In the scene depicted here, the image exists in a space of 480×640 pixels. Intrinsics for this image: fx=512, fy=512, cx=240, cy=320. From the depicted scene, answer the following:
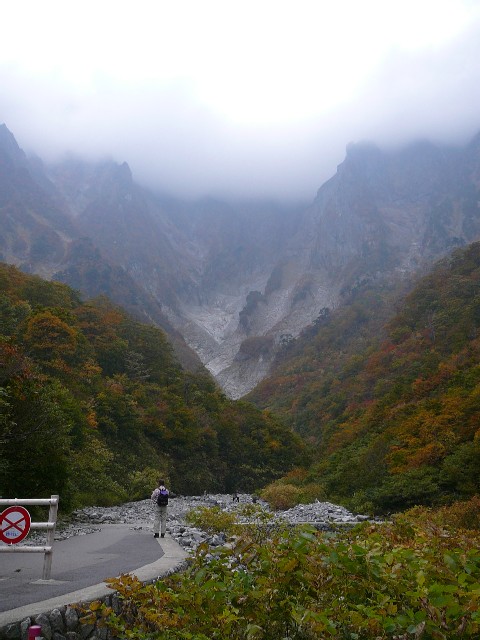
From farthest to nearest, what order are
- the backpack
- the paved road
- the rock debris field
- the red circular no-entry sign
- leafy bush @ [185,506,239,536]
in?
1. leafy bush @ [185,506,239,536]
2. the backpack
3. the rock debris field
4. the red circular no-entry sign
5. the paved road

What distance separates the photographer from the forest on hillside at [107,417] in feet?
47.6

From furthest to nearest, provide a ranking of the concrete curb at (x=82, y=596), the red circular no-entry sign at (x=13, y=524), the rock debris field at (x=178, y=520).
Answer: the rock debris field at (x=178, y=520)
the red circular no-entry sign at (x=13, y=524)
the concrete curb at (x=82, y=596)

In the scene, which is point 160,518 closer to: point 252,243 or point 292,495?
point 292,495

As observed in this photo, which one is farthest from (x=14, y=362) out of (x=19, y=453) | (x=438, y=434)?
(x=438, y=434)

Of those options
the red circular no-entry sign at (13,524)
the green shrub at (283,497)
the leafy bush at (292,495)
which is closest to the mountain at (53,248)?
the green shrub at (283,497)

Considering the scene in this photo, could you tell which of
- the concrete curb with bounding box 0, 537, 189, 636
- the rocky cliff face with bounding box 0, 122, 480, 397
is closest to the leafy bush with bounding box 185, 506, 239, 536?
the concrete curb with bounding box 0, 537, 189, 636

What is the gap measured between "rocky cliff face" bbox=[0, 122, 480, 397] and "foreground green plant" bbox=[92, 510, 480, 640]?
109026mm

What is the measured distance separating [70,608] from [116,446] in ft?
97.4

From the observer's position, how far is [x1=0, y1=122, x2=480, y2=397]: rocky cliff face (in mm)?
129375

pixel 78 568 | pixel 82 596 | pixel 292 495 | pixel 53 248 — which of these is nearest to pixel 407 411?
pixel 292 495

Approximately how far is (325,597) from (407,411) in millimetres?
28733

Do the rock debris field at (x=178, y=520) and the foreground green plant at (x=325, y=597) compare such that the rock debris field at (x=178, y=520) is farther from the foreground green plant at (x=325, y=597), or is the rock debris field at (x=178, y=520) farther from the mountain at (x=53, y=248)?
the mountain at (x=53, y=248)

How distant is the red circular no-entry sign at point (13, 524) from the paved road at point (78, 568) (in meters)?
0.59

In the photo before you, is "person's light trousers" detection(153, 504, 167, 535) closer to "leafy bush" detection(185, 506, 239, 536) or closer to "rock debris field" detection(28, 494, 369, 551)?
"rock debris field" detection(28, 494, 369, 551)
